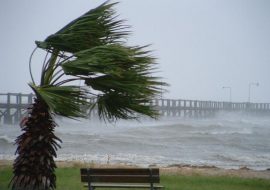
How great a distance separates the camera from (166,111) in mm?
65812

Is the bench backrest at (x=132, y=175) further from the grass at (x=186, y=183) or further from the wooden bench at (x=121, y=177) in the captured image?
the grass at (x=186, y=183)

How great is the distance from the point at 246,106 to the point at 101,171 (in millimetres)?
101790

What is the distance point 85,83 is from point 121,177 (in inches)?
64.7

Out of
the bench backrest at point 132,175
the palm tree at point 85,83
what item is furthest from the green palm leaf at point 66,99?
the bench backrest at point 132,175

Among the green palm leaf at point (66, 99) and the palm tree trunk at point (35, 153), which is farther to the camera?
the palm tree trunk at point (35, 153)

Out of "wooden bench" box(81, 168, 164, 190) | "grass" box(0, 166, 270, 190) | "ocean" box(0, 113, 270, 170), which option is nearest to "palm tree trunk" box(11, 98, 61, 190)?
"ocean" box(0, 113, 270, 170)

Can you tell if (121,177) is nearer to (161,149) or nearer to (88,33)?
(88,33)

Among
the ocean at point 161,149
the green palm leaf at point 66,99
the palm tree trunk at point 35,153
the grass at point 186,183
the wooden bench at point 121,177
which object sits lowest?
the ocean at point 161,149

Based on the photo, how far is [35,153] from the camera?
14.5 feet

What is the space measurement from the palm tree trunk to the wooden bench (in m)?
1.03

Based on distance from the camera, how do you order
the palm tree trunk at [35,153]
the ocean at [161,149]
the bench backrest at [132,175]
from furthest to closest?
the ocean at [161,149] < the bench backrest at [132,175] < the palm tree trunk at [35,153]

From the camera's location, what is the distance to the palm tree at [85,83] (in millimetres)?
4157

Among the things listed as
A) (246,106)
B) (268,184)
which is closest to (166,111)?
(246,106)

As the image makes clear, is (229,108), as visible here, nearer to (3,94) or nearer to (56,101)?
(3,94)
